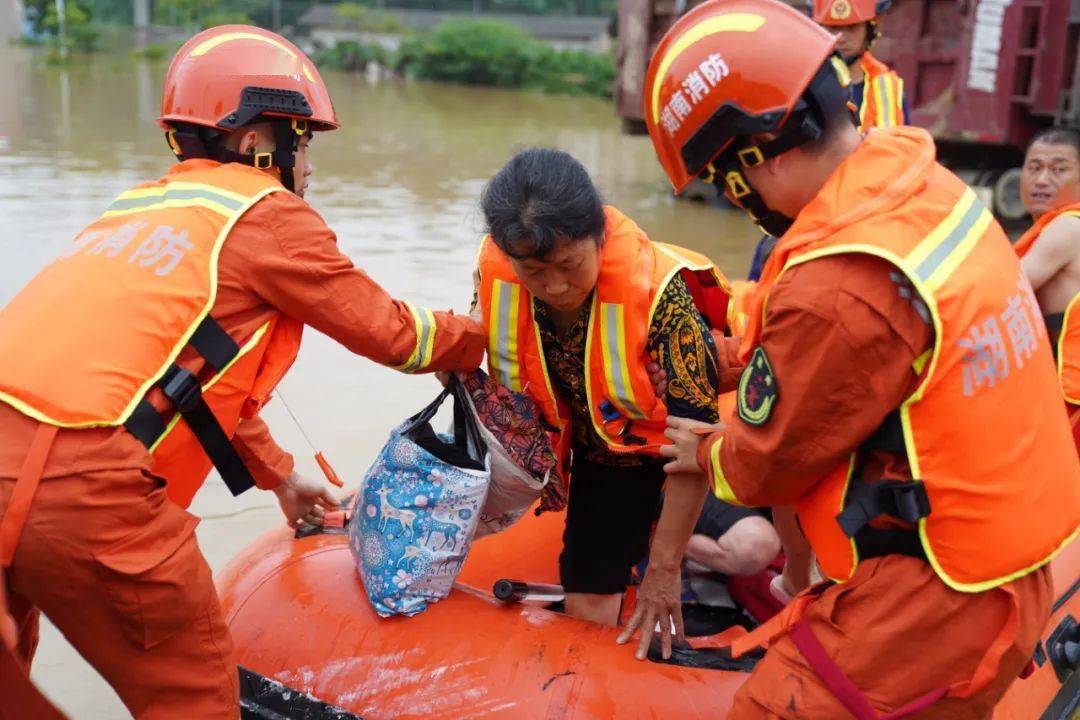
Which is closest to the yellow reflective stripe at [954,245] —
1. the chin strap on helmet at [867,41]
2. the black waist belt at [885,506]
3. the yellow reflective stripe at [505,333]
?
the black waist belt at [885,506]

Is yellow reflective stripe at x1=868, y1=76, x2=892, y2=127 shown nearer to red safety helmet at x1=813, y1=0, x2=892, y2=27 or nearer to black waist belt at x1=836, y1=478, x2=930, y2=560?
red safety helmet at x1=813, y1=0, x2=892, y2=27

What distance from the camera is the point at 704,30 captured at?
6.56ft

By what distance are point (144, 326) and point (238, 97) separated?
0.69 meters

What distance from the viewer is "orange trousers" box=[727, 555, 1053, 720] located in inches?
74.3

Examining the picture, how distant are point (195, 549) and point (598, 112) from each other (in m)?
28.1

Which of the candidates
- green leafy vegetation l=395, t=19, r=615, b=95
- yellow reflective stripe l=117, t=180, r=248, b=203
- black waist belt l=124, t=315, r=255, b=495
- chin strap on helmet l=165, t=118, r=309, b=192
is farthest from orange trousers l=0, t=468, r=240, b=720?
green leafy vegetation l=395, t=19, r=615, b=95

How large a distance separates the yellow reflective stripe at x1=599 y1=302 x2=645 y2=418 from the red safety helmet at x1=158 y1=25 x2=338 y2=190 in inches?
34.5

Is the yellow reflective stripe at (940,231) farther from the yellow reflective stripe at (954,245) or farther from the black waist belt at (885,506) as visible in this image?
the black waist belt at (885,506)

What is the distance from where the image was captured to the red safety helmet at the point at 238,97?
8.75 feet

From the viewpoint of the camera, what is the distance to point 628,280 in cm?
264

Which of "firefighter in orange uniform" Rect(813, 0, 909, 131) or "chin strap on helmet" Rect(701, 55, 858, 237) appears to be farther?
"firefighter in orange uniform" Rect(813, 0, 909, 131)

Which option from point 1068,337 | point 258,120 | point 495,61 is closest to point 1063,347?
point 1068,337

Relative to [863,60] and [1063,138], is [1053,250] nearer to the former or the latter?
[1063,138]

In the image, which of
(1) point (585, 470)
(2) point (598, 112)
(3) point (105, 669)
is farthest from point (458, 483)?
(2) point (598, 112)
